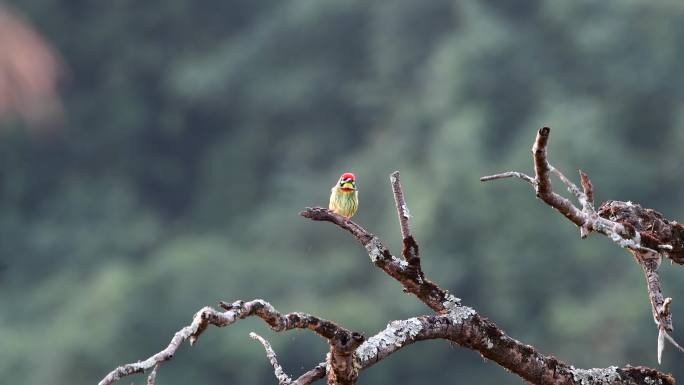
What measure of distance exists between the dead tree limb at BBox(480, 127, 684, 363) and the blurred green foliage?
21.3 meters

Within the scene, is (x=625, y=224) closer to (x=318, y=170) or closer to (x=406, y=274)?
(x=406, y=274)

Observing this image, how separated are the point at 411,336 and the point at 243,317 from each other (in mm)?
755

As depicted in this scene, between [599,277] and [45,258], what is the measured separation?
13.9 m

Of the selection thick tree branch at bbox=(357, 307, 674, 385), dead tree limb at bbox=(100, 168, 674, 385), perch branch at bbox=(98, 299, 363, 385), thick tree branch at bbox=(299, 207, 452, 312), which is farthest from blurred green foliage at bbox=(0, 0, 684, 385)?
perch branch at bbox=(98, 299, 363, 385)

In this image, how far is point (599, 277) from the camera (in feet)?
105

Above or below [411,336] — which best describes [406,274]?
above

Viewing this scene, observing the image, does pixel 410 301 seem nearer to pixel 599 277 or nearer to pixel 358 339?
pixel 599 277

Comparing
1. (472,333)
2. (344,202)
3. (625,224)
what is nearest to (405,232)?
(472,333)

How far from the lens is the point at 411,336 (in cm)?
483

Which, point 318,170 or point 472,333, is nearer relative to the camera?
point 472,333

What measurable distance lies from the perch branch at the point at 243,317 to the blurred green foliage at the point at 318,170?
22.4 metres

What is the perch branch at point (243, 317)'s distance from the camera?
3.91m

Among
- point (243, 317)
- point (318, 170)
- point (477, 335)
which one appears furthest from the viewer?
point (318, 170)

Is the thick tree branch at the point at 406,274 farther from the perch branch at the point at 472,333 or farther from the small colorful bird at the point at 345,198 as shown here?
the small colorful bird at the point at 345,198
